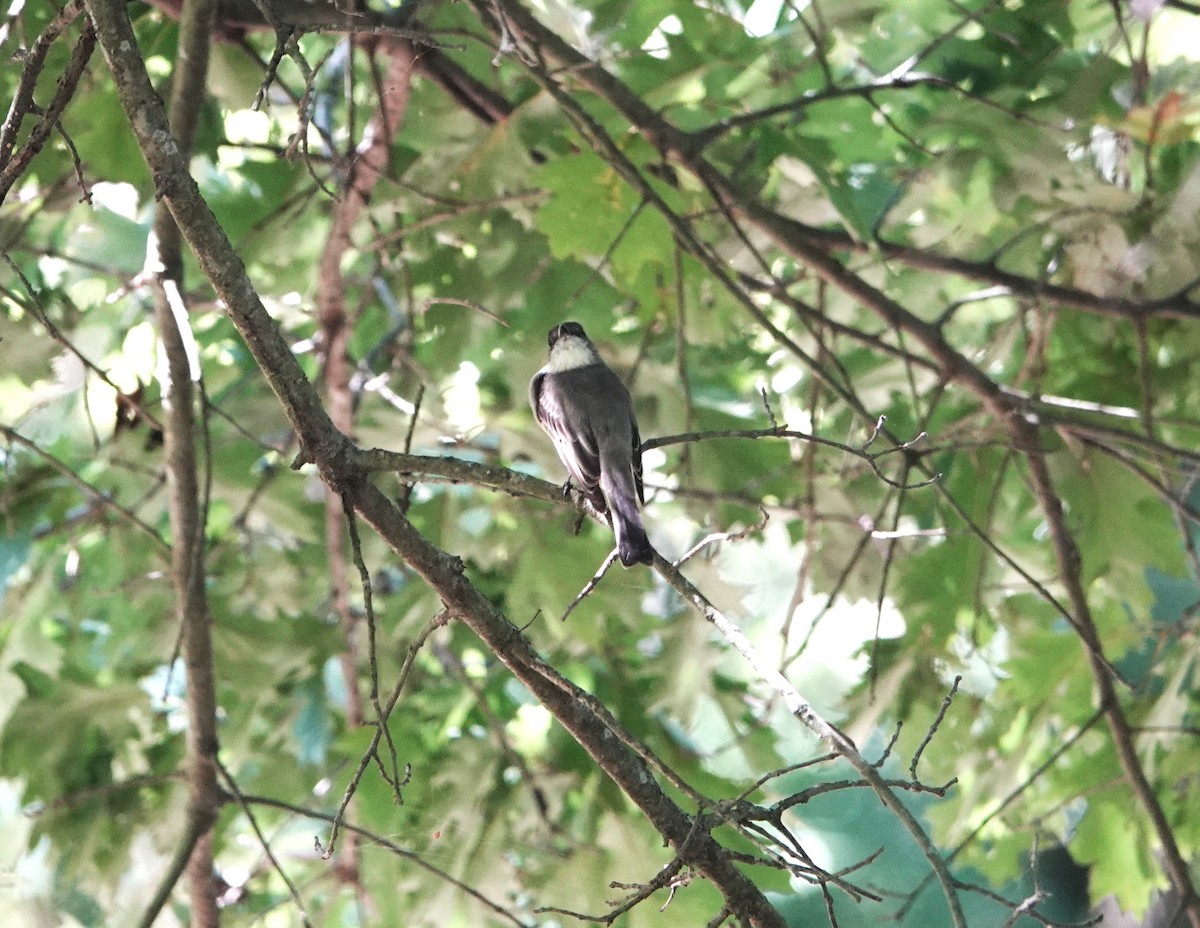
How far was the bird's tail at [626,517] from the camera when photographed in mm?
2453

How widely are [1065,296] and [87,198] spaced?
9.23ft

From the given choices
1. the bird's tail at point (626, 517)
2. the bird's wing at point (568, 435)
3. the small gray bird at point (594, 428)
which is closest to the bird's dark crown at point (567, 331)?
the small gray bird at point (594, 428)

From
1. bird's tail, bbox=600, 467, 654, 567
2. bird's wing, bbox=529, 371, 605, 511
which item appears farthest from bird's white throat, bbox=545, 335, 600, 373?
bird's tail, bbox=600, 467, 654, 567

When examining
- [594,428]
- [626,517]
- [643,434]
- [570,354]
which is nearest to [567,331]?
[570,354]

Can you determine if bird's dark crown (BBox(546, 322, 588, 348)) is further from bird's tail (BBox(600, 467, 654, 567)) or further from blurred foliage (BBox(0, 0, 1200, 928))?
bird's tail (BBox(600, 467, 654, 567))

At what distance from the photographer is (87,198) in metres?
2.07

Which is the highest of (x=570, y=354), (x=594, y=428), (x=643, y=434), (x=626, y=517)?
(x=643, y=434)

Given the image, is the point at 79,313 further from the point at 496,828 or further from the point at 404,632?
the point at 496,828

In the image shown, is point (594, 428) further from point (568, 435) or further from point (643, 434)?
point (643, 434)

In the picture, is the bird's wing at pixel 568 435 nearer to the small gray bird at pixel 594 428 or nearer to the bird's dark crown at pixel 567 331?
the small gray bird at pixel 594 428

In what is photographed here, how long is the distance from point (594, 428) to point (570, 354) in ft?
2.09

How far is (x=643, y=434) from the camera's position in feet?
13.7

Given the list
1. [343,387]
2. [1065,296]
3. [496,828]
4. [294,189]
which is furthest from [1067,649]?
[294,189]

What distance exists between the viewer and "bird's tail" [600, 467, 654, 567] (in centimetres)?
245
